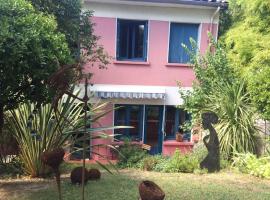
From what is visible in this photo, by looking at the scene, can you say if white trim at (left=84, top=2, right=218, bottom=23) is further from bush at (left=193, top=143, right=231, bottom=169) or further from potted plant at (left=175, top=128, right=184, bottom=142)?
bush at (left=193, top=143, right=231, bottom=169)

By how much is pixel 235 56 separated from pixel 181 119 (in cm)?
489

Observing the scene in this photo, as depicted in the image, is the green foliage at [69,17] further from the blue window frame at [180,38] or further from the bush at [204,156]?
the blue window frame at [180,38]

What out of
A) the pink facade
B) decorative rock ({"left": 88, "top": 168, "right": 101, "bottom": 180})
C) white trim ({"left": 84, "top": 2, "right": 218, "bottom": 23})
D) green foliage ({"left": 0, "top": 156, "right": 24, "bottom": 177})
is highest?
white trim ({"left": 84, "top": 2, "right": 218, "bottom": 23})

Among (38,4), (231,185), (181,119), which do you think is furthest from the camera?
(181,119)

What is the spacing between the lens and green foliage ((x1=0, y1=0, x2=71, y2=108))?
616 cm

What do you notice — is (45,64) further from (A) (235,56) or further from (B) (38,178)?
(A) (235,56)

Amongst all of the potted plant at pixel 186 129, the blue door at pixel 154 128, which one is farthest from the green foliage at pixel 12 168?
the blue door at pixel 154 128

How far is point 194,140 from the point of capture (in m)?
17.9

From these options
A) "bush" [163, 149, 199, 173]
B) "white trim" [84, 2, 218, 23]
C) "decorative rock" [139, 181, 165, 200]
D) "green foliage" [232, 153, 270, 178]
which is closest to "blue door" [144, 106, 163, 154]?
"white trim" [84, 2, 218, 23]

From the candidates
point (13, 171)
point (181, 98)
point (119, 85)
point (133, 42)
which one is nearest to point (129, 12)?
point (133, 42)

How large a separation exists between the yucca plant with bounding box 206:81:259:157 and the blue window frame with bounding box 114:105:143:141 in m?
4.52

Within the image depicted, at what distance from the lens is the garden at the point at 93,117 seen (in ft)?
21.2

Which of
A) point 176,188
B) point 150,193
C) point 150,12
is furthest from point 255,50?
point 150,193

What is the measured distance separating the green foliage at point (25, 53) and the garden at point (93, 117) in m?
0.02
